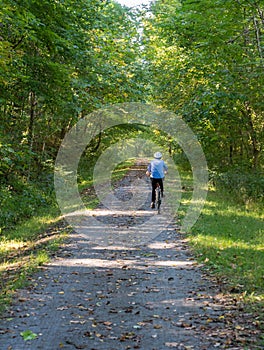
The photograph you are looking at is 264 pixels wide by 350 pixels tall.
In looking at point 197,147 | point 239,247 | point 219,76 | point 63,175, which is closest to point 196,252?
point 239,247

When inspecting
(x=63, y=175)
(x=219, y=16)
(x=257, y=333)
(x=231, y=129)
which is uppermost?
(x=219, y=16)

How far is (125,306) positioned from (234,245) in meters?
4.43

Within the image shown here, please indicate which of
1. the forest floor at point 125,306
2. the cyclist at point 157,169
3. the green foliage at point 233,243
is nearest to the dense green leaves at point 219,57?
the cyclist at point 157,169

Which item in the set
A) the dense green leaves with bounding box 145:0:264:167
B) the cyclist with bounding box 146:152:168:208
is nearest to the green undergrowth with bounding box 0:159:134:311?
Answer: the cyclist with bounding box 146:152:168:208

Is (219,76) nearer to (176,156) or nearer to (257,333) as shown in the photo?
(257,333)

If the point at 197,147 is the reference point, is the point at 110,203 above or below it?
below

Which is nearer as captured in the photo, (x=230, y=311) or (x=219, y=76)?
(x=230, y=311)

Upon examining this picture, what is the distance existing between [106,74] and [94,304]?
37.5ft

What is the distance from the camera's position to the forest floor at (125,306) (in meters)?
5.85

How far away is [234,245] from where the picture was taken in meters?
10.8

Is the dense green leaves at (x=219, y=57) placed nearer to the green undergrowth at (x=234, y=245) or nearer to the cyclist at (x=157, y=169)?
the cyclist at (x=157, y=169)

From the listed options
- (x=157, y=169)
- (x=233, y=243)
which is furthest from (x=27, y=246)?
(x=157, y=169)

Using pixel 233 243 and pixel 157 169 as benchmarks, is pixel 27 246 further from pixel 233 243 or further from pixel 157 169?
pixel 157 169

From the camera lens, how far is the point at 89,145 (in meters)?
41.2
